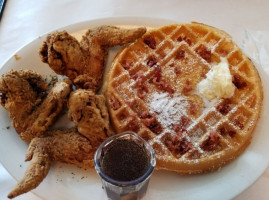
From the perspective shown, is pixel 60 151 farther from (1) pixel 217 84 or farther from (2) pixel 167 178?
(1) pixel 217 84

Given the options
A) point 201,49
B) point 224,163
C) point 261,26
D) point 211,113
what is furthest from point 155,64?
point 261,26

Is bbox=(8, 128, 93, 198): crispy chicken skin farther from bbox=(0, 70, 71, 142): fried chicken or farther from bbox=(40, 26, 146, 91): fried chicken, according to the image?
bbox=(40, 26, 146, 91): fried chicken

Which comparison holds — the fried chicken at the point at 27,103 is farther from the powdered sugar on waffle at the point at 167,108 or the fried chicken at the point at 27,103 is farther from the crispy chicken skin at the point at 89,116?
the powdered sugar on waffle at the point at 167,108

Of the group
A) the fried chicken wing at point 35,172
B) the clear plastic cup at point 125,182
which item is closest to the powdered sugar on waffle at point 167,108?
the clear plastic cup at point 125,182

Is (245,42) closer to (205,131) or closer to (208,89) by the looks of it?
(208,89)

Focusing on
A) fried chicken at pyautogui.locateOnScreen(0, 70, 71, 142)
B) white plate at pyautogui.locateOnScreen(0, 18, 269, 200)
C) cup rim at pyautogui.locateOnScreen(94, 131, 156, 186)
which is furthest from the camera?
fried chicken at pyautogui.locateOnScreen(0, 70, 71, 142)

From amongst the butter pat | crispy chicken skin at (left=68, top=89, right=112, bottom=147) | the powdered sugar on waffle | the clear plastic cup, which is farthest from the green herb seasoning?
the butter pat

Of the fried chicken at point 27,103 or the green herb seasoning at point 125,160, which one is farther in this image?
the fried chicken at point 27,103
